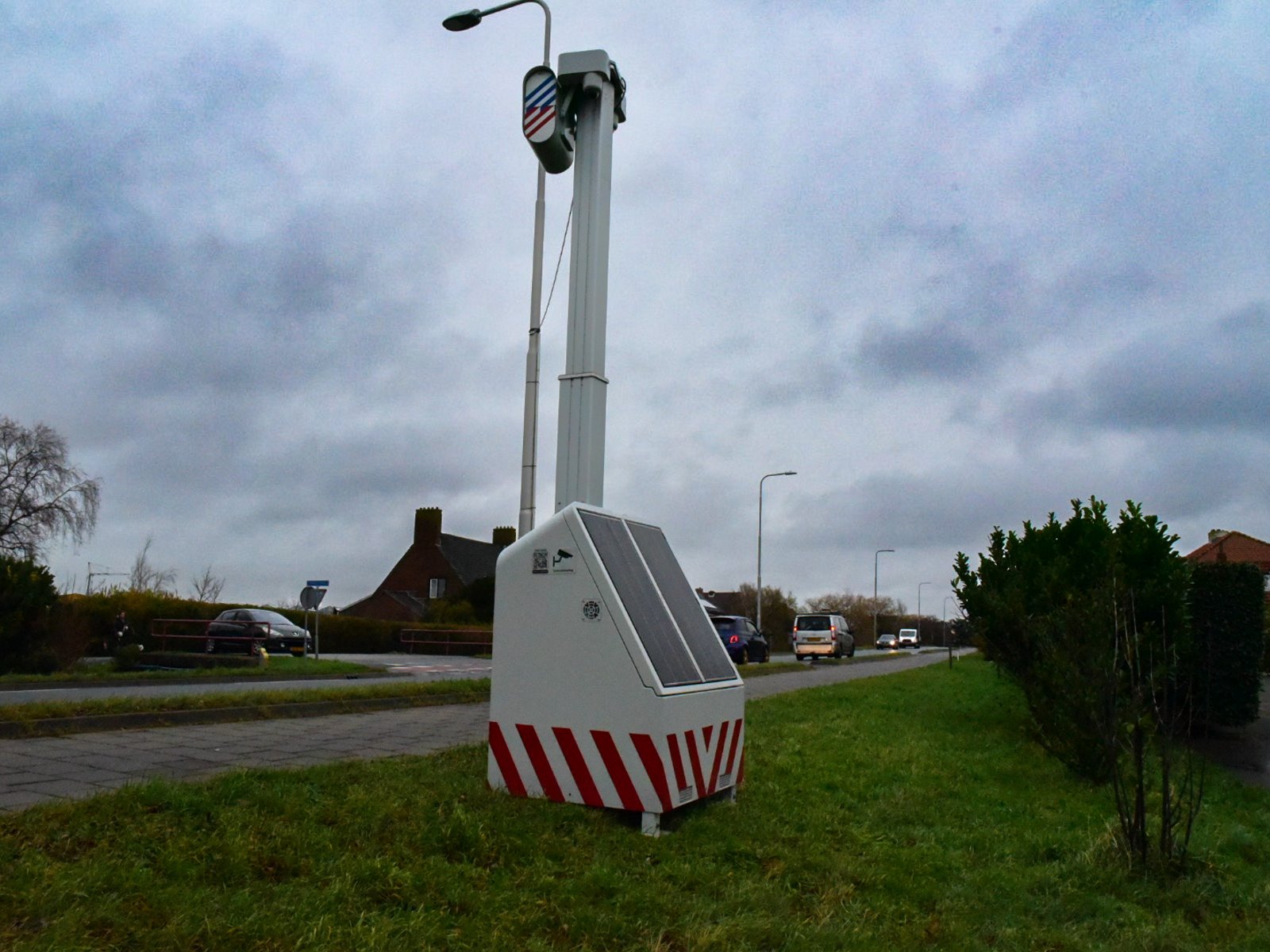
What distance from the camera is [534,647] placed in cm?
644

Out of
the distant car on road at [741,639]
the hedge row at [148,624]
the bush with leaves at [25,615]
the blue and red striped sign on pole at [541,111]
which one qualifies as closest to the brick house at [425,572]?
the hedge row at [148,624]

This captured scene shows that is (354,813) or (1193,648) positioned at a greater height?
(1193,648)

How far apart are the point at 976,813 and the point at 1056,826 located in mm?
576

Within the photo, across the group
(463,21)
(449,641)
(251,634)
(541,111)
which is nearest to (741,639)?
(449,641)

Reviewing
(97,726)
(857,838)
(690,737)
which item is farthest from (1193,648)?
(97,726)

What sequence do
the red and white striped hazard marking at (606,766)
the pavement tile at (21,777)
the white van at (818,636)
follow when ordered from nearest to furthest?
the pavement tile at (21,777) → the red and white striped hazard marking at (606,766) → the white van at (818,636)

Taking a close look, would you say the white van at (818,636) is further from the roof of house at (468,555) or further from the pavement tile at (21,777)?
the pavement tile at (21,777)

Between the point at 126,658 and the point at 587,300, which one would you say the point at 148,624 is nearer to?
the point at 126,658

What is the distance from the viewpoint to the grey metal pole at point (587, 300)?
7.64 metres

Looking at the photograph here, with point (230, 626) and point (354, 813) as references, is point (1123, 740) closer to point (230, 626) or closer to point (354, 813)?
point (354, 813)

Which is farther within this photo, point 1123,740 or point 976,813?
point 976,813

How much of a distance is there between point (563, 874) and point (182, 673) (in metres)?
16.8

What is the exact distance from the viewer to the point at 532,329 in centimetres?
1259

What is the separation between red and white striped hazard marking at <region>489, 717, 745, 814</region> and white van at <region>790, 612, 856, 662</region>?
36.9 meters
